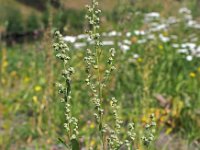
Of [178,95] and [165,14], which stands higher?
[165,14]

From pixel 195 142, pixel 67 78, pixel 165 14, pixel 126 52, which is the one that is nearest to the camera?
pixel 67 78

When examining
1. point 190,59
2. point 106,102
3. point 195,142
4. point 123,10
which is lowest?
point 195,142

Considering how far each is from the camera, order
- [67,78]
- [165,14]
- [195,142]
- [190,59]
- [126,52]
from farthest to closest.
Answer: [165,14]
[126,52]
[190,59]
[195,142]
[67,78]

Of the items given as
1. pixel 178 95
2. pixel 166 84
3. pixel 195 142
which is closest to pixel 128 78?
pixel 166 84

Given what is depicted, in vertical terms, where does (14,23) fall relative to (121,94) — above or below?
above

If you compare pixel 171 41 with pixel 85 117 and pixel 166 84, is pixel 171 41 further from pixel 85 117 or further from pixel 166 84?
pixel 85 117

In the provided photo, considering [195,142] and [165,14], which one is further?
[165,14]

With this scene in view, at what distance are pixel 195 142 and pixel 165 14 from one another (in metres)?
4.88

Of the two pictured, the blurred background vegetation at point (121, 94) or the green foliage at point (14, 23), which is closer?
the blurred background vegetation at point (121, 94)

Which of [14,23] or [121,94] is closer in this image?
[121,94]

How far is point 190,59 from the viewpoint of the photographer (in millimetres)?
5383

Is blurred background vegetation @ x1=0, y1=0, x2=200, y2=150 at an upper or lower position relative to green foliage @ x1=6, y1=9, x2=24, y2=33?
→ lower

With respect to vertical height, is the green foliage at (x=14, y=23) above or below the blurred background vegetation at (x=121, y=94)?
above

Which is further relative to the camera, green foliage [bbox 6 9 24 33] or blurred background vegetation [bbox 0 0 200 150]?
green foliage [bbox 6 9 24 33]
